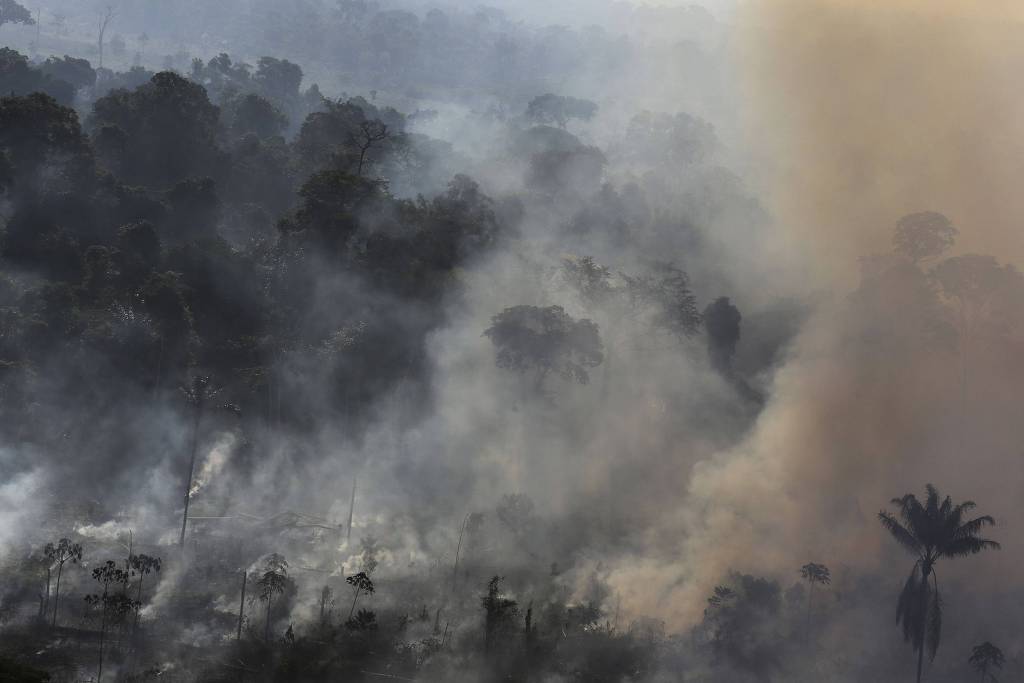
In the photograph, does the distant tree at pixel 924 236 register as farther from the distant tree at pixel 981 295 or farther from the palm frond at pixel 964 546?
the palm frond at pixel 964 546

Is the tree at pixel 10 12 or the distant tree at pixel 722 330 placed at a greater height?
Answer: the tree at pixel 10 12

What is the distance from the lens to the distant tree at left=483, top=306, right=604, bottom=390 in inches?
2692

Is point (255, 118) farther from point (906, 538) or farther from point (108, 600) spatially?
point (906, 538)

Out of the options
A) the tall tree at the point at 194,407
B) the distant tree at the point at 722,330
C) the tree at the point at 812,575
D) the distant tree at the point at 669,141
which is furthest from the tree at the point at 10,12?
the tree at the point at 812,575

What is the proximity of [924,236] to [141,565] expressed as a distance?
63.2 metres

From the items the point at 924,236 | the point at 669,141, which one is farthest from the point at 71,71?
the point at 924,236

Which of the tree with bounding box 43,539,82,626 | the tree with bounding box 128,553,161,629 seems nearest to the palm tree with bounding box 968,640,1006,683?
the tree with bounding box 128,553,161,629

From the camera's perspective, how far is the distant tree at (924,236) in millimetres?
84562

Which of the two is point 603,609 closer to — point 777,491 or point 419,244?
point 777,491

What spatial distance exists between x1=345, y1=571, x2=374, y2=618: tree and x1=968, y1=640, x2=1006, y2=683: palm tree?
1188 inches

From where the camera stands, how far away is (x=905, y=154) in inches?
4208

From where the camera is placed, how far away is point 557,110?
522ft

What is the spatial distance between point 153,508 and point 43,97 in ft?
115

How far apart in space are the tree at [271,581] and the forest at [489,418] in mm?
385
